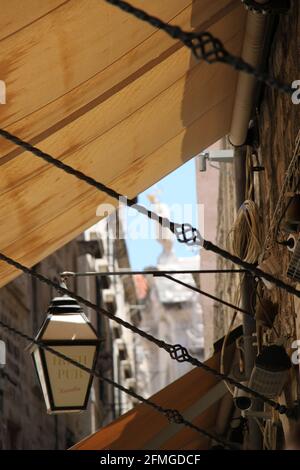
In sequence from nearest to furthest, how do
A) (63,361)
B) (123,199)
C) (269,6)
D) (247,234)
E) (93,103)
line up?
(123,199) → (269,6) → (93,103) → (63,361) → (247,234)

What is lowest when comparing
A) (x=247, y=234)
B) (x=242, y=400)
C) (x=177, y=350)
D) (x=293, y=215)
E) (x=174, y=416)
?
(x=242, y=400)

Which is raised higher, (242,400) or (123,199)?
(123,199)

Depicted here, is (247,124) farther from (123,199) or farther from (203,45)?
(203,45)

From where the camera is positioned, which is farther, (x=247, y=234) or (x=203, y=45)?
(x=247, y=234)

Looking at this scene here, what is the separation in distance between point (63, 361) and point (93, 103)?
61.1 inches

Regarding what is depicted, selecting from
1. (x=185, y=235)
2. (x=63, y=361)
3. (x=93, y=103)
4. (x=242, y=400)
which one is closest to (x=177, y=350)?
(x=185, y=235)

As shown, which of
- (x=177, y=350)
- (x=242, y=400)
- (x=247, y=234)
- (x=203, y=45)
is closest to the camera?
(x=203, y=45)

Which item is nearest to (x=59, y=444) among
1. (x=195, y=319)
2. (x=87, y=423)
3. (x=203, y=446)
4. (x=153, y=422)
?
(x=87, y=423)

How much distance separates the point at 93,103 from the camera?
523 cm

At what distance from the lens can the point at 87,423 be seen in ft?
67.0

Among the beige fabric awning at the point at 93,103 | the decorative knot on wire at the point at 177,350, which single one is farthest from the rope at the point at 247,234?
the decorative knot on wire at the point at 177,350

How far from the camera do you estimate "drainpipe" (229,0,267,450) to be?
17.6 feet

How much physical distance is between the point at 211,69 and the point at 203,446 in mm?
3761

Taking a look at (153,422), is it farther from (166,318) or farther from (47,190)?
(166,318)
